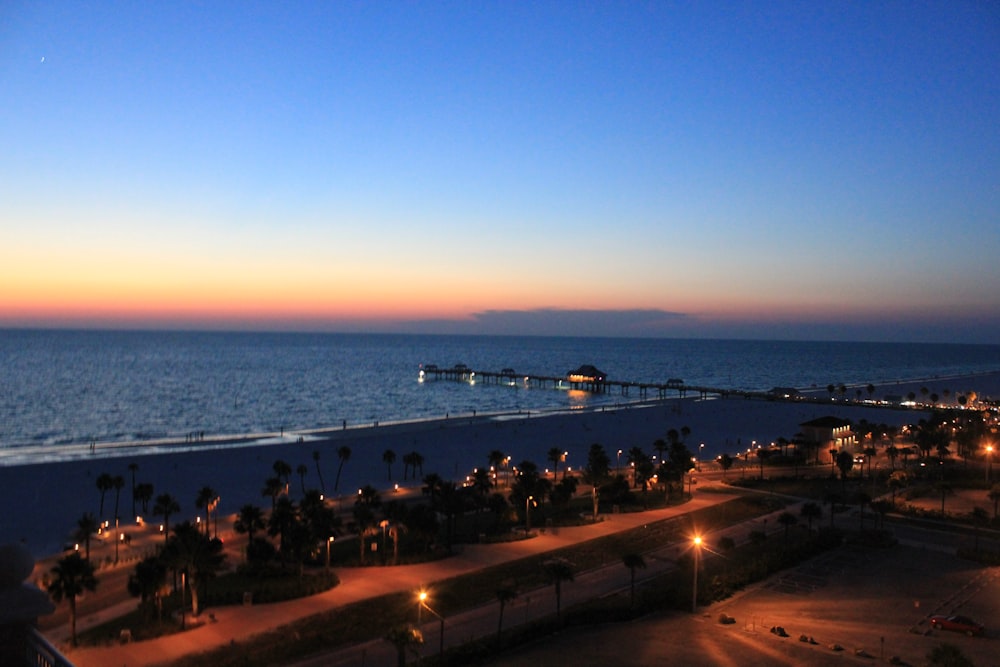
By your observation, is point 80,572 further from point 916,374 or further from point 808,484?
point 916,374

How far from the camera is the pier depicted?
12025 cm

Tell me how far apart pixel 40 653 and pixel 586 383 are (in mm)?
134139

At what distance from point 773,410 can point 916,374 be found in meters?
111

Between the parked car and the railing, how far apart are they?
2544 cm

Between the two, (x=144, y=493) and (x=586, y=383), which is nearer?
(x=144, y=493)

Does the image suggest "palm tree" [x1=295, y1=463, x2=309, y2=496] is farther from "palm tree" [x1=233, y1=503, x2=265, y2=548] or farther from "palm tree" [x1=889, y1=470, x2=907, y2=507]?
"palm tree" [x1=889, y1=470, x2=907, y2=507]

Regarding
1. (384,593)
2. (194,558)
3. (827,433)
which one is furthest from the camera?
(827,433)

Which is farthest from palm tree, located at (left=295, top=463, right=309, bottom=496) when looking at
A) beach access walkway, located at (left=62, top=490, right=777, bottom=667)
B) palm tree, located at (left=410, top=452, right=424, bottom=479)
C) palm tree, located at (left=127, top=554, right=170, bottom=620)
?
palm tree, located at (left=127, top=554, right=170, bottom=620)

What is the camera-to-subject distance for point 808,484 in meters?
48.8

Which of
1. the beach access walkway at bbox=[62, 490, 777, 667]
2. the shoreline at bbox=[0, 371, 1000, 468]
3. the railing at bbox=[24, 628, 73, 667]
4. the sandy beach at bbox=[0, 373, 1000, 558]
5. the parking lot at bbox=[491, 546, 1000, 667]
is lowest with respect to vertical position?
the shoreline at bbox=[0, 371, 1000, 468]

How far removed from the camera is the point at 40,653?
5.05 meters

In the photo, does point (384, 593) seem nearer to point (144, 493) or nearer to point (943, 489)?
point (144, 493)

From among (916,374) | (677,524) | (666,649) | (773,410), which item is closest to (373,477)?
(677,524)

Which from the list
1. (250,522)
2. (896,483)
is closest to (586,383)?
(896,483)
